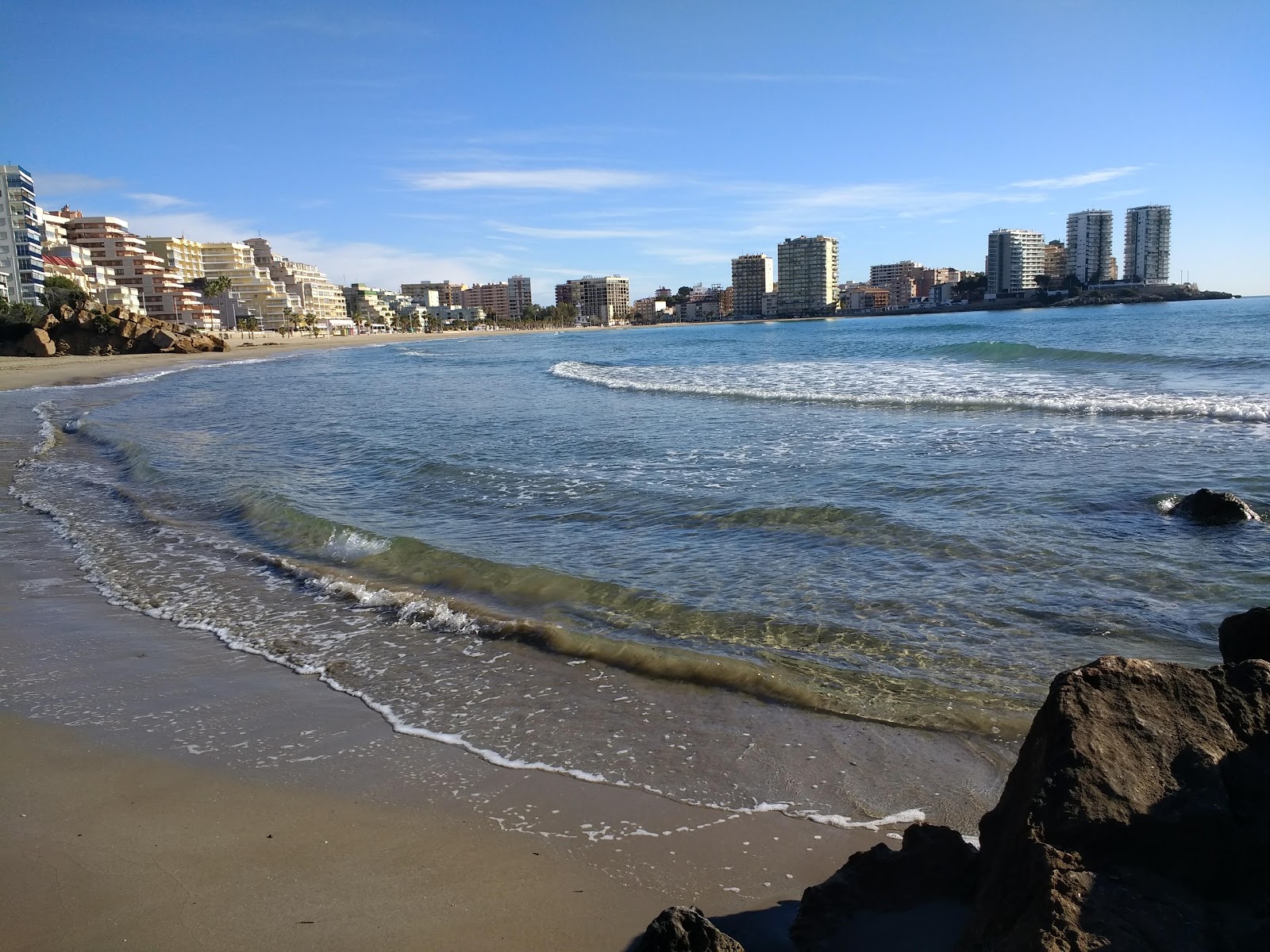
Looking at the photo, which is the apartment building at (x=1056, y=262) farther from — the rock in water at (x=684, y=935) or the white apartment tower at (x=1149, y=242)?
the rock in water at (x=684, y=935)

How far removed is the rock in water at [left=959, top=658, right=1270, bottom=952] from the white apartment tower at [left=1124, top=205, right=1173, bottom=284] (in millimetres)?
202469

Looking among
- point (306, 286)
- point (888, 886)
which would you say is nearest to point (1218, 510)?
point (888, 886)

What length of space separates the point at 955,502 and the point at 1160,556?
250 centimetres

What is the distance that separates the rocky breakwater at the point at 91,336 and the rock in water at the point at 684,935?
67302 millimetres

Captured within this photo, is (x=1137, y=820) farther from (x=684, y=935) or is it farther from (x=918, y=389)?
(x=918, y=389)

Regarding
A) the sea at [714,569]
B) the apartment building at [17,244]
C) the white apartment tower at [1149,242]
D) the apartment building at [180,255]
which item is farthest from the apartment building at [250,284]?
the white apartment tower at [1149,242]

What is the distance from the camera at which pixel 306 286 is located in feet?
554

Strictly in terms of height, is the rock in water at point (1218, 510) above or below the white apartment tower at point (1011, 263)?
below

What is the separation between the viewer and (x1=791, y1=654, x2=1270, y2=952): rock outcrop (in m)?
2.16

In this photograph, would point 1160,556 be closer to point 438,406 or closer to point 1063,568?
point 1063,568

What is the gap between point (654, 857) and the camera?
11.7 ft

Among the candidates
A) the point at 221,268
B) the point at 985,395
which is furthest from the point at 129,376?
the point at 221,268

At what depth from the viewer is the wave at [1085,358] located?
26609 mm

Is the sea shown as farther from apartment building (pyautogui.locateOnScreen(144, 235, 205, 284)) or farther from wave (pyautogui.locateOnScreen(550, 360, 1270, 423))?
apartment building (pyautogui.locateOnScreen(144, 235, 205, 284))
